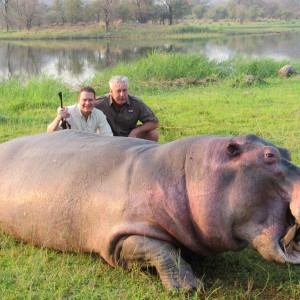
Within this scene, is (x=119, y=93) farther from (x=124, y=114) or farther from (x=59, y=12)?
(x=59, y=12)

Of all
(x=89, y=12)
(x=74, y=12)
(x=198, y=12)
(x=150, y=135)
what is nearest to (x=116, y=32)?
(x=89, y=12)

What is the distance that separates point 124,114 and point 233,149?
356 centimetres

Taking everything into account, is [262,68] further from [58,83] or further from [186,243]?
[186,243]

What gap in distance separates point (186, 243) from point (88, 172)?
94 centimetres

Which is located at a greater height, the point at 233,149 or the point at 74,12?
the point at 233,149

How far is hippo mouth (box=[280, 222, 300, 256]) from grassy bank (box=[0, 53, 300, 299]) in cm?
46

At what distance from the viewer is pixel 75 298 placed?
3.33m

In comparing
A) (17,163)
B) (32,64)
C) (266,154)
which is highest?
(266,154)

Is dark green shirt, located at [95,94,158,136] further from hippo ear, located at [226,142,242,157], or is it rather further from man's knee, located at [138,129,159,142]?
hippo ear, located at [226,142,242,157]

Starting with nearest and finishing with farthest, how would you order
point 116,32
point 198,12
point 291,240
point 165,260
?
1. point 291,240
2. point 165,260
3. point 116,32
4. point 198,12

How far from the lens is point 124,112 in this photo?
6.66m

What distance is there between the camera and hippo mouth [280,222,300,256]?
9.93 ft

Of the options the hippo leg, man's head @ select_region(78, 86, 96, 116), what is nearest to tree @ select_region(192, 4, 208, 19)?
man's head @ select_region(78, 86, 96, 116)

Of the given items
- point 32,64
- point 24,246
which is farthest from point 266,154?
point 32,64
